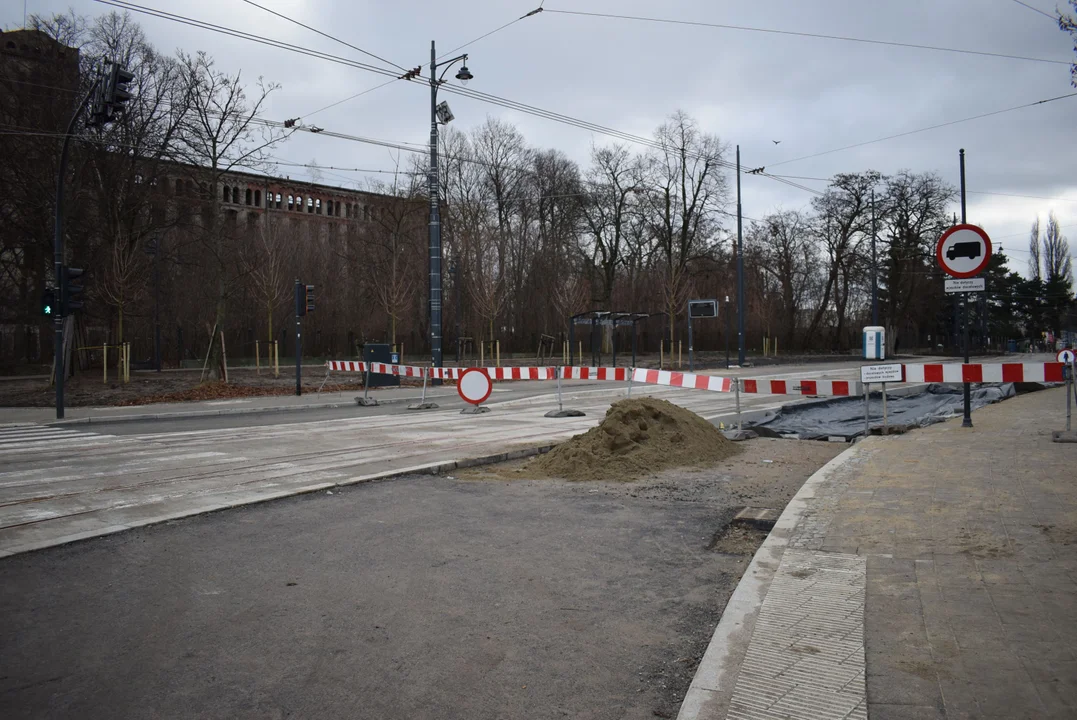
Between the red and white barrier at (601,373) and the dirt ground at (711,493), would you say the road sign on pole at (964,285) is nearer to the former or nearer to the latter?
the dirt ground at (711,493)

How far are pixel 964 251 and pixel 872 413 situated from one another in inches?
233

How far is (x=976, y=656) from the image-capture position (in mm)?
3580

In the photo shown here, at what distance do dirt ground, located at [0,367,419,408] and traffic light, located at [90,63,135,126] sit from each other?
854 centimetres

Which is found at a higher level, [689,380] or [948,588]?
[689,380]

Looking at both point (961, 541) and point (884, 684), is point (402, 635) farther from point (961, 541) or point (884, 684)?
point (961, 541)

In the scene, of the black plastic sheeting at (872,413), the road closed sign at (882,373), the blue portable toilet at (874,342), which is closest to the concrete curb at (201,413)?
the black plastic sheeting at (872,413)

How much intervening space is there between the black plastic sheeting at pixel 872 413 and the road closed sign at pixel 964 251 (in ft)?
8.99

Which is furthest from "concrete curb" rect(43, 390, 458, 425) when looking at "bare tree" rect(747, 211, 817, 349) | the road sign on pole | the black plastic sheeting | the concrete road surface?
"bare tree" rect(747, 211, 817, 349)

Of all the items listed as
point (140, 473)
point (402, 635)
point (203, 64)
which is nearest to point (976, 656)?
point (402, 635)

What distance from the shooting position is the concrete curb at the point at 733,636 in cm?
326

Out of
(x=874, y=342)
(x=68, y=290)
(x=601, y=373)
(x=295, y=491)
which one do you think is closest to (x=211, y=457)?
(x=295, y=491)

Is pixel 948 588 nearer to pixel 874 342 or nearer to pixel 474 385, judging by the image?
pixel 474 385

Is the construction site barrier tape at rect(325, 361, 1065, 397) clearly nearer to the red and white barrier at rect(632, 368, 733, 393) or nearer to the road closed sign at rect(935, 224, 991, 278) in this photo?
the red and white barrier at rect(632, 368, 733, 393)

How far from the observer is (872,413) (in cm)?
1659
